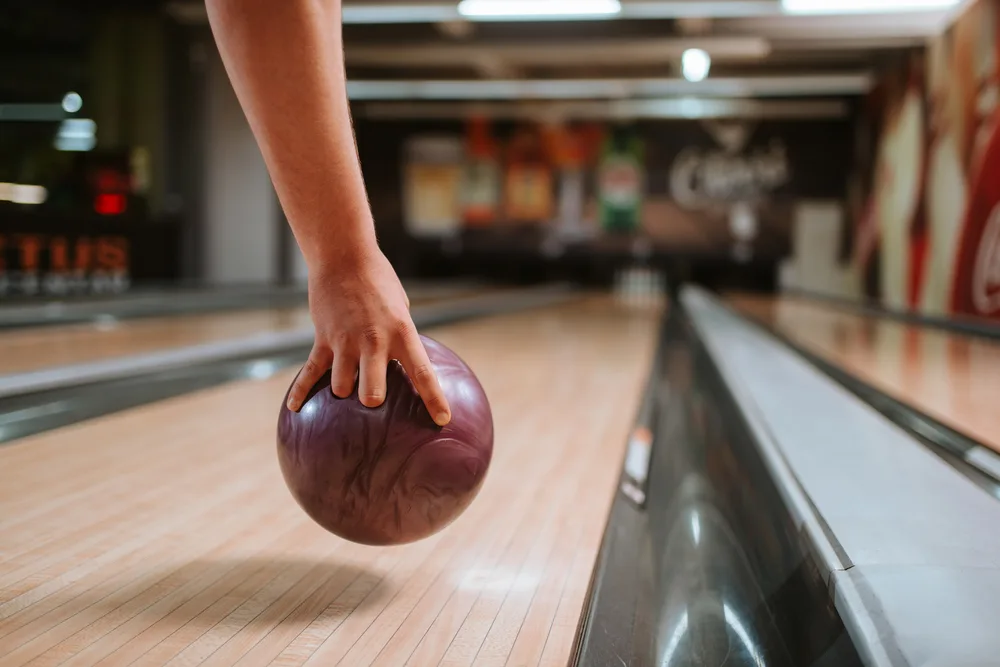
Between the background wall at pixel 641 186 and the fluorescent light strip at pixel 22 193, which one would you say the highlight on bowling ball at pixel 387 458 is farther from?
the background wall at pixel 641 186

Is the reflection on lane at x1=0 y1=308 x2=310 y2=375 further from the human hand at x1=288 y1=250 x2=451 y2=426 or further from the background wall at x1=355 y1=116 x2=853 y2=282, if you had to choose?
the background wall at x1=355 y1=116 x2=853 y2=282

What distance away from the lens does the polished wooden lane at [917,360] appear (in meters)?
2.32

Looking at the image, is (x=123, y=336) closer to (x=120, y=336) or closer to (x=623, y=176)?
(x=120, y=336)

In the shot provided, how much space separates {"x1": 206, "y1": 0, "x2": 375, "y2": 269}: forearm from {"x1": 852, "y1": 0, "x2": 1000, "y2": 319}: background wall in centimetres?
458

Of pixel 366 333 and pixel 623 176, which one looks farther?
pixel 623 176

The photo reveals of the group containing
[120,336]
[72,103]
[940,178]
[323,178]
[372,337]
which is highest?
[72,103]

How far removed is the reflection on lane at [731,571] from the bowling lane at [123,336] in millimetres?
1635

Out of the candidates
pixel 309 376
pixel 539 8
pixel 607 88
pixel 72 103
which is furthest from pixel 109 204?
pixel 309 376

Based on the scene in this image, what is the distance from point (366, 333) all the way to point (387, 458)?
0.12m

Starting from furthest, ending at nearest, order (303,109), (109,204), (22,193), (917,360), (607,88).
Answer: (607,88), (109,204), (22,193), (917,360), (303,109)

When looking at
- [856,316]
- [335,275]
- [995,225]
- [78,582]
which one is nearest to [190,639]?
[78,582]

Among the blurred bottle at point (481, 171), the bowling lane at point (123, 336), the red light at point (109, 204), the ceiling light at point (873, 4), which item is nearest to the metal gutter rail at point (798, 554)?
the bowling lane at point (123, 336)

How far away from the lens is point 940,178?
5.95m

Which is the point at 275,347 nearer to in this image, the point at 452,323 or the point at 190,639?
the point at 452,323
